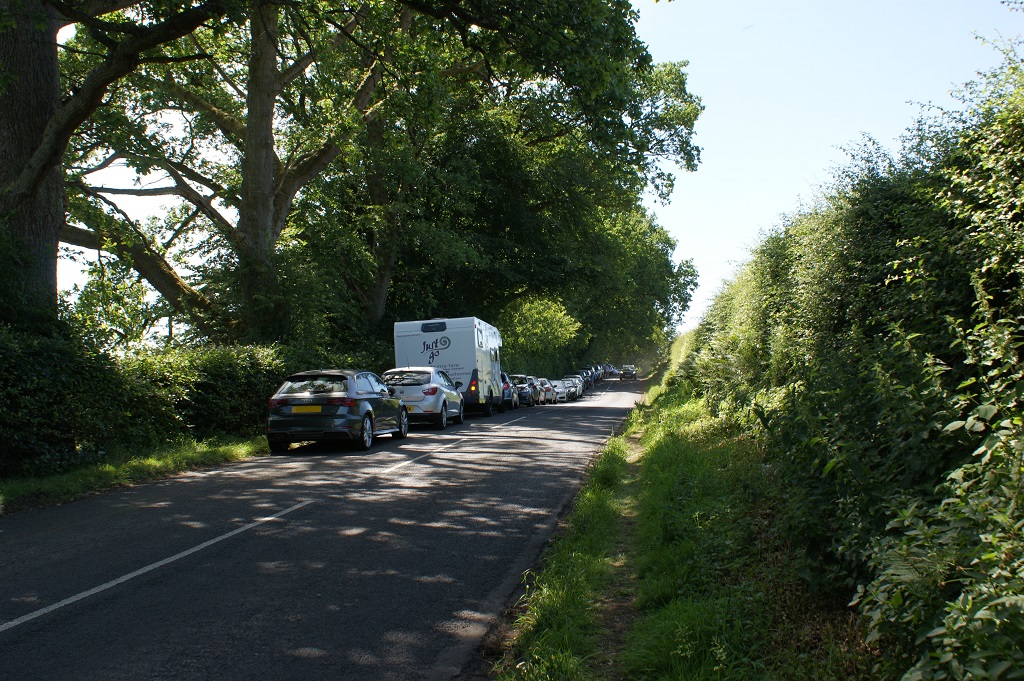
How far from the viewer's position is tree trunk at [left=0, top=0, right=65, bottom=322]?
46.5ft

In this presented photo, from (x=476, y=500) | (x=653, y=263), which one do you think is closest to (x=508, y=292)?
(x=653, y=263)

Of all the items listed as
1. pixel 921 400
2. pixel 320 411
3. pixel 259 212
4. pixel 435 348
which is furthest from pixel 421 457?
pixel 435 348

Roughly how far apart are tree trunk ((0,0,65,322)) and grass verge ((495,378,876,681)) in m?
10.6

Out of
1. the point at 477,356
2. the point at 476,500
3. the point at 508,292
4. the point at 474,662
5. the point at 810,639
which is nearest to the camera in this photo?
the point at 810,639

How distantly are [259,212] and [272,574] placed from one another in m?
17.4

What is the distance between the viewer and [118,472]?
12180mm

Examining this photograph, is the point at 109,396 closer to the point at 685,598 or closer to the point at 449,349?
the point at 685,598

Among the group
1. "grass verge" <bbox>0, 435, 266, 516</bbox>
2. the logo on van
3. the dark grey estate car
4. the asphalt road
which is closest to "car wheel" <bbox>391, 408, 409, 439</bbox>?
the dark grey estate car

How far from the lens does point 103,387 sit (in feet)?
44.3

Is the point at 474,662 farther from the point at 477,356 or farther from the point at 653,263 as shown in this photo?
the point at 653,263

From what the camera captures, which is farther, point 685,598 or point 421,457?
point 421,457

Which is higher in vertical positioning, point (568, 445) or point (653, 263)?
point (653, 263)

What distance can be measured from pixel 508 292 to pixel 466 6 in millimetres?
24662

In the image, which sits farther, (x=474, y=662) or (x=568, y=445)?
(x=568, y=445)
